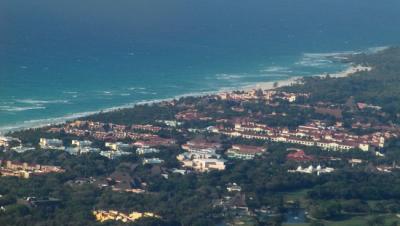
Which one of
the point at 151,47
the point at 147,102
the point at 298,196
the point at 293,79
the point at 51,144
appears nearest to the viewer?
the point at 298,196

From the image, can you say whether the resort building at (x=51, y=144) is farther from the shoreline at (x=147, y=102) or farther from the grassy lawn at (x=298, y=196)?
the grassy lawn at (x=298, y=196)

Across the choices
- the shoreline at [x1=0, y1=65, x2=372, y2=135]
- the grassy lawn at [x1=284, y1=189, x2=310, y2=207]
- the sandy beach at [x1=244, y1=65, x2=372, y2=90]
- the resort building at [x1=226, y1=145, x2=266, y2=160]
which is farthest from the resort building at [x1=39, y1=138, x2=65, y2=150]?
the sandy beach at [x1=244, y1=65, x2=372, y2=90]

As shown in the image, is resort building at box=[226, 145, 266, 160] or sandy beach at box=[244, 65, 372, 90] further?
sandy beach at box=[244, 65, 372, 90]

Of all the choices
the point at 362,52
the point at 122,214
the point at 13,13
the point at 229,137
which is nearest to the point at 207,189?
the point at 122,214

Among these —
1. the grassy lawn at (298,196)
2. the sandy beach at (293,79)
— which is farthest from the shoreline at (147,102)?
the grassy lawn at (298,196)


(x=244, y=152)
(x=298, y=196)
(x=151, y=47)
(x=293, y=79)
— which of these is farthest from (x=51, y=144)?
(x=151, y=47)

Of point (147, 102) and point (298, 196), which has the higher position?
point (147, 102)

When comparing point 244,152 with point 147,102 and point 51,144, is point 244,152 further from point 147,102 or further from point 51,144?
point 147,102

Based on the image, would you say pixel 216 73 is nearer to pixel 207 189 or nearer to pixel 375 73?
pixel 375 73

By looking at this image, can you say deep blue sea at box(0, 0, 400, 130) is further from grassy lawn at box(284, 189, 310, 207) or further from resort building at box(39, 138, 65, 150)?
grassy lawn at box(284, 189, 310, 207)
